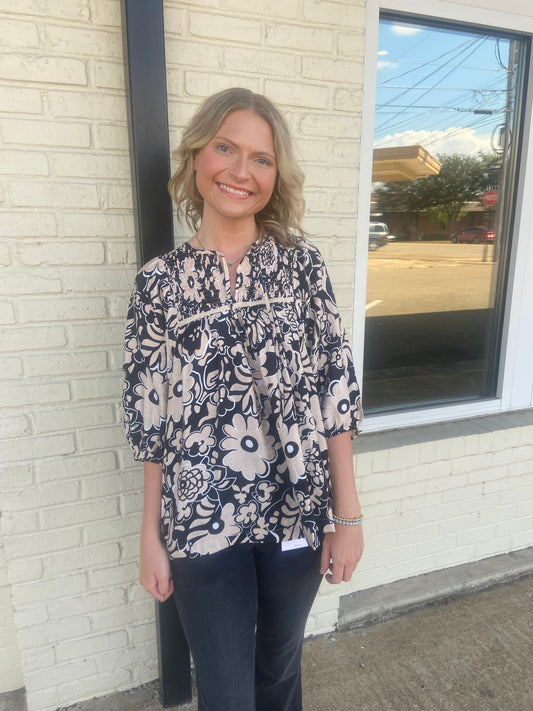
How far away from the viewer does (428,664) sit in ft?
6.70

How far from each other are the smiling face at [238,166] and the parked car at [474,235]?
1791 millimetres

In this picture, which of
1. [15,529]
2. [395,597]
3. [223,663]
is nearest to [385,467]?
[395,597]

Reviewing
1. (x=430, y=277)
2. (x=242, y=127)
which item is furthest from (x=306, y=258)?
(x=430, y=277)

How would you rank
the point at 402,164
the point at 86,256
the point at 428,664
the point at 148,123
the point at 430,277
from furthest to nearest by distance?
1. the point at 430,277
2. the point at 402,164
3. the point at 428,664
4. the point at 86,256
5. the point at 148,123

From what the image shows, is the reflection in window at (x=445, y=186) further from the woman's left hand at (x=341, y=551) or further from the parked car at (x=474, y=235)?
the woman's left hand at (x=341, y=551)

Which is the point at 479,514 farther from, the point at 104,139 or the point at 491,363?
the point at 104,139

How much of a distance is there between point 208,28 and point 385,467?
5.92 ft

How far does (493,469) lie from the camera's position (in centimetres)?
247

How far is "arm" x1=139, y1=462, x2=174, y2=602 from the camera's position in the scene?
1.27 metres

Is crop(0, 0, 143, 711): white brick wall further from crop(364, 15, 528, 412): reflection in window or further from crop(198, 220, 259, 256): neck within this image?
crop(364, 15, 528, 412): reflection in window

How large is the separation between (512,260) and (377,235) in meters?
0.67

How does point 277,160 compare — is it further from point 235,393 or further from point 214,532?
point 214,532

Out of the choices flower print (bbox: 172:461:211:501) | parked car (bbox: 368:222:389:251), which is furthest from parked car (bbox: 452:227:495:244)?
flower print (bbox: 172:461:211:501)

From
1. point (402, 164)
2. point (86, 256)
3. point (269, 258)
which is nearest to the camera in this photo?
point (269, 258)
